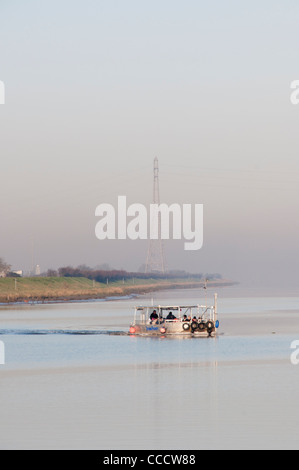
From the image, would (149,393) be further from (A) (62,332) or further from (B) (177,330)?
(A) (62,332)

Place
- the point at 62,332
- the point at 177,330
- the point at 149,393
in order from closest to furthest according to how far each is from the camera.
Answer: the point at 149,393
the point at 177,330
the point at 62,332

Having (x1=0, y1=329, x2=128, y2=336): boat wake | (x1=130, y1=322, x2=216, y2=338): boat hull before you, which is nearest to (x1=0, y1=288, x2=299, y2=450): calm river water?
(x1=130, y1=322, x2=216, y2=338): boat hull

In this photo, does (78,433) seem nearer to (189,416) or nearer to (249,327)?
(189,416)

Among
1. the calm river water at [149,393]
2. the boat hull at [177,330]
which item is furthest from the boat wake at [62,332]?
the calm river water at [149,393]

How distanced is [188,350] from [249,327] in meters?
28.5

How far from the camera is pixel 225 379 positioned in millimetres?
46469

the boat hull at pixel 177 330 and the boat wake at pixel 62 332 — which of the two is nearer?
the boat hull at pixel 177 330

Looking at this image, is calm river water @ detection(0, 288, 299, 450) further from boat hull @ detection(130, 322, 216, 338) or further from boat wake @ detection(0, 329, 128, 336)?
boat wake @ detection(0, 329, 128, 336)

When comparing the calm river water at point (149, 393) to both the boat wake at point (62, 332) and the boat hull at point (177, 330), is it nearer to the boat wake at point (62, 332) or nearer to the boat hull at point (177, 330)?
the boat hull at point (177, 330)

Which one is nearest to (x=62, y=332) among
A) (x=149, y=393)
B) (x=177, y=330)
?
(x=177, y=330)

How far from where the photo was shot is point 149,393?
1625 inches

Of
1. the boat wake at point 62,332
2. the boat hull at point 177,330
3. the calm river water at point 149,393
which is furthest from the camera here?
the boat wake at point 62,332

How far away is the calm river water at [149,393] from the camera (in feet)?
99.7

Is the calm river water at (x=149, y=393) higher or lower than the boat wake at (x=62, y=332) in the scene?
lower
